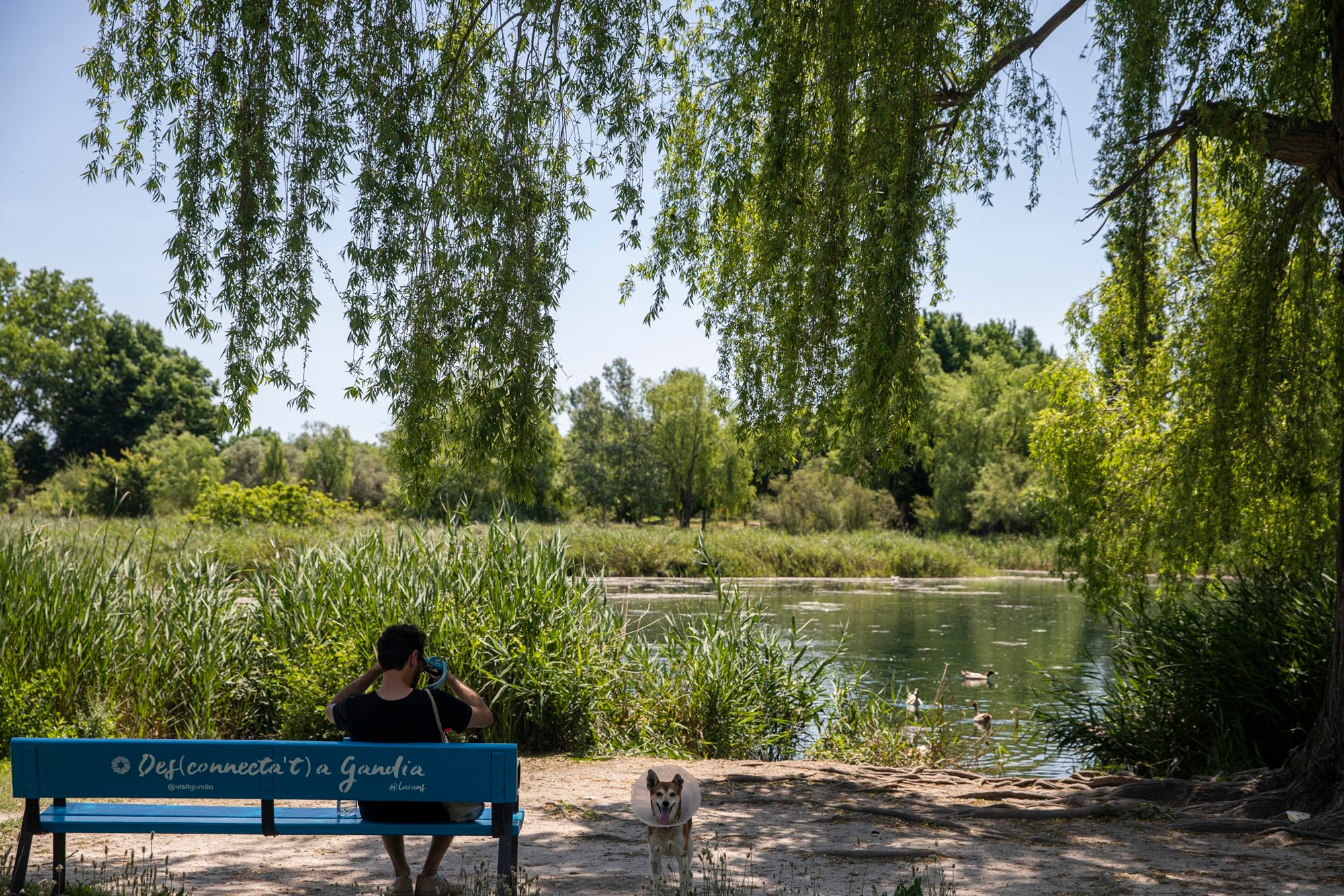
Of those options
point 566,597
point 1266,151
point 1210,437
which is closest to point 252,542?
point 566,597

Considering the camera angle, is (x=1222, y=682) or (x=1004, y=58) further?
(x=1222, y=682)

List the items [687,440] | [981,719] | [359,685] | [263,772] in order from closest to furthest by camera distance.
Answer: [263,772] → [359,685] → [981,719] → [687,440]

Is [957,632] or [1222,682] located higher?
[1222,682]

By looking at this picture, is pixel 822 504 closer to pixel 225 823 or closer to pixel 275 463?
pixel 275 463

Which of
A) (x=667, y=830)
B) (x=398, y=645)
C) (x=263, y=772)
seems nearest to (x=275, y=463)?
(x=398, y=645)

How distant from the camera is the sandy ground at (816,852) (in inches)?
174

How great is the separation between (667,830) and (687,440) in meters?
40.5

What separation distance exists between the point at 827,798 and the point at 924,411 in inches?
98.6

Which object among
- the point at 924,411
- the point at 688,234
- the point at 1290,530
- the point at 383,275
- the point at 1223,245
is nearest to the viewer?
A: the point at 383,275

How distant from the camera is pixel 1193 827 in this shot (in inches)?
227

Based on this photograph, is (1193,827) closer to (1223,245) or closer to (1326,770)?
(1326,770)

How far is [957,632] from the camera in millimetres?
18906

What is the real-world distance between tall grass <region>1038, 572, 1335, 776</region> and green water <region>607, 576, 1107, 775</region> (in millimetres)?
830

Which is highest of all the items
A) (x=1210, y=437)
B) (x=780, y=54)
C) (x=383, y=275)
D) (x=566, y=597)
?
(x=780, y=54)
